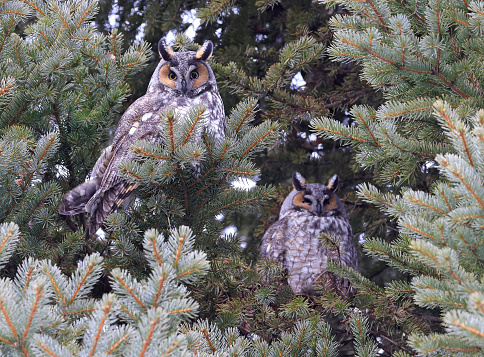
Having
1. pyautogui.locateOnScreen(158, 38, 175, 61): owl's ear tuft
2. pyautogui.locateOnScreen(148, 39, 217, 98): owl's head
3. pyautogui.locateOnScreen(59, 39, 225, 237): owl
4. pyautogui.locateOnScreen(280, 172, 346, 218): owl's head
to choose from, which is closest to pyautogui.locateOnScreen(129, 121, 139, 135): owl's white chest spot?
pyautogui.locateOnScreen(59, 39, 225, 237): owl

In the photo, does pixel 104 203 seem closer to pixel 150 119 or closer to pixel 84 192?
pixel 84 192

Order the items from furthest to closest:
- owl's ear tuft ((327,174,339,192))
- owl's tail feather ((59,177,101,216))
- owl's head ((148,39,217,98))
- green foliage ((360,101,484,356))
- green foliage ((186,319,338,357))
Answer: owl's ear tuft ((327,174,339,192))
owl's head ((148,39,217,98))
owl's tail feather ((59,177,101,216))
green foliage ((186,319,338,357))
green foliage ((360,101,484,356))

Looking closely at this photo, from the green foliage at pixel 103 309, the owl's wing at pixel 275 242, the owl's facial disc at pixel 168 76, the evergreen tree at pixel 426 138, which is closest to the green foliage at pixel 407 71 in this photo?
the evergreen tree at pixel 426 138

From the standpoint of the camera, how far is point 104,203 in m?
3.10

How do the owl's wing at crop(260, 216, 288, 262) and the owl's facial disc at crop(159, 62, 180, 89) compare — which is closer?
the owl's facial disc at crop(159, 62, 180, 89)

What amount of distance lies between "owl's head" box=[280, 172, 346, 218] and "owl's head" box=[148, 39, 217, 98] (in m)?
1.20

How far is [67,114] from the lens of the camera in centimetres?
314

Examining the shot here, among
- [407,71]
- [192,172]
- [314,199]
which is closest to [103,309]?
[192,172]

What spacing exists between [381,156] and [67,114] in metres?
1.72

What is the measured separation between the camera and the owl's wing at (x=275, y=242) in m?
4.14

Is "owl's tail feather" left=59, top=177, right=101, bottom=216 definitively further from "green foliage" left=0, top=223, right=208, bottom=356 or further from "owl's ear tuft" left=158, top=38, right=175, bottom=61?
"green foliage" left=0, top=223, right=208, bottom=356

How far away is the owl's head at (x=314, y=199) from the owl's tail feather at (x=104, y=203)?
1.67 m

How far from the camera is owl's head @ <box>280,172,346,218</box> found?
428 centimetres

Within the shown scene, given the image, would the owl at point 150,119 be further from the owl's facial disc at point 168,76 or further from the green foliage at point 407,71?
the green foliage at point 407,71
